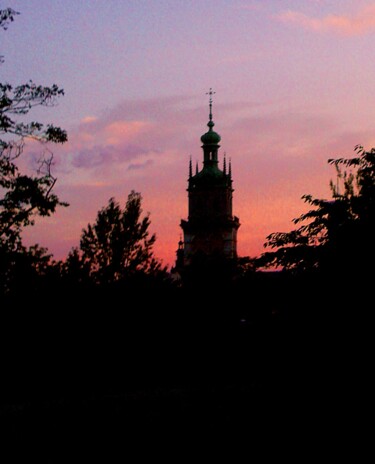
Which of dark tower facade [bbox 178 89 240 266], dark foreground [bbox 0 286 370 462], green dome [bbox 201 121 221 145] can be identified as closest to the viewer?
dark foreground [bbox 0 286 370 462]

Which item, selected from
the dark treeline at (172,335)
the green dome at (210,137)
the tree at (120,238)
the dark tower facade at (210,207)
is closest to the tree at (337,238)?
the dark treeline at (172,335)

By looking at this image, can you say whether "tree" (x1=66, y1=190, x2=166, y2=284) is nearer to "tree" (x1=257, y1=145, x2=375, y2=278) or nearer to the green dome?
"tree" (x1=257, y1=145, x2=375, y2=278)

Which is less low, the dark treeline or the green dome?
the green dome

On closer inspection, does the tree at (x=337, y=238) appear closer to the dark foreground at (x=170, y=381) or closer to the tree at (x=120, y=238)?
the dark foreground at (x=170, y=381)

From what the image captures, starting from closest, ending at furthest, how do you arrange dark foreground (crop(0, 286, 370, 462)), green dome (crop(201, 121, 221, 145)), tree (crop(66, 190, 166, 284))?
dark foreground (crop(0, 286, 370, 462)) < tree (crop(66, 190, 166, 284)) < green dome (crop(201, 121, 221, 145))

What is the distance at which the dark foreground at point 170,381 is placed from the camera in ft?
55.1

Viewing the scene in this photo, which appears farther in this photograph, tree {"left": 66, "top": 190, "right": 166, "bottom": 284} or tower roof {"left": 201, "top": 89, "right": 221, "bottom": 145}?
tower roof {"left": 201, "top": 89, "right": 221, "bottom": 145}

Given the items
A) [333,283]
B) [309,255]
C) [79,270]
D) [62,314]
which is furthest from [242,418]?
[79,270]

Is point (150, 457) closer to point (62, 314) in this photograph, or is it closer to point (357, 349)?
point (357, 349)

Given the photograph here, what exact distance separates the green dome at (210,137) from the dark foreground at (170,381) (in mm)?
103676

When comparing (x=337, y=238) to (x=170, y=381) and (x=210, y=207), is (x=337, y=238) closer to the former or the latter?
(x=170, y=381)

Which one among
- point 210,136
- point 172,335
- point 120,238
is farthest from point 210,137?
point 172,335

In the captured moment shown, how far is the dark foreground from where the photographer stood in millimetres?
Result: 16795

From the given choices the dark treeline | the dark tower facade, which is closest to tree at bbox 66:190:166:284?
the dark treeline
